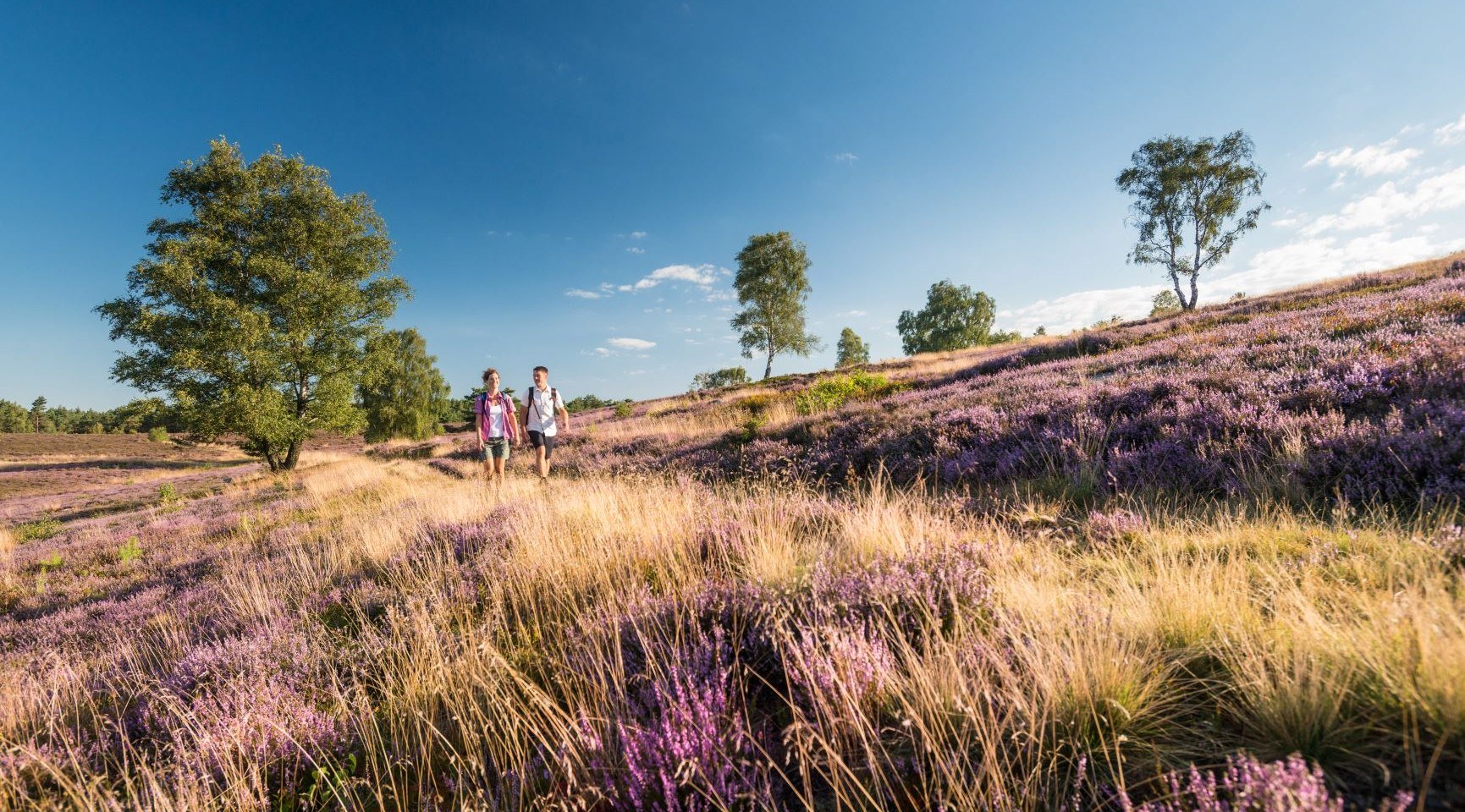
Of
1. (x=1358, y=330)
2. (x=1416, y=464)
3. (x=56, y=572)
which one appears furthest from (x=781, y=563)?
(x=56, y=572)

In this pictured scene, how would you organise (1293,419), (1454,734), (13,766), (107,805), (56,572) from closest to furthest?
(1454,734) → (107,805) → (13,766) → (1293,419) → (56,572)

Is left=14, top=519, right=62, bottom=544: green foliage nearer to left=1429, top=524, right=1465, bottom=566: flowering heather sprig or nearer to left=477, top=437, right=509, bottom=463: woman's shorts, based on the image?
left=477, top=437, right=509, bottom=463: woman's shorts

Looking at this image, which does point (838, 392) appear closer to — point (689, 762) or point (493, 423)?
point (493, 423)

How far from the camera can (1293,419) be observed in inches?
183

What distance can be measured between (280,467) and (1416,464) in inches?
1313

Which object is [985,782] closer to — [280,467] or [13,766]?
[13,766]

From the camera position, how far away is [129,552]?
27.6 feet

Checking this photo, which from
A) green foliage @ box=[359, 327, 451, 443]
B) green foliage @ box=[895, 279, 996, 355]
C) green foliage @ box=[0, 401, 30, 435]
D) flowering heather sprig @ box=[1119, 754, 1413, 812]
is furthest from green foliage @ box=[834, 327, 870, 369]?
green foliage @ box=[0, 401, 30, 435]

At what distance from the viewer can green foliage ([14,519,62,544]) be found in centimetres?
1227

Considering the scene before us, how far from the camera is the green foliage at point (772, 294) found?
1740 inches

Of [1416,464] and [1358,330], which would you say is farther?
[1358,330]

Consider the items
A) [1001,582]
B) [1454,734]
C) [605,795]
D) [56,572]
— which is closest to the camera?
[1454,734]

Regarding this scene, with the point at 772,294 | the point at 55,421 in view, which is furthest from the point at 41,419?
the point at 772,294

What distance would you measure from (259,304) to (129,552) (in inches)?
700
